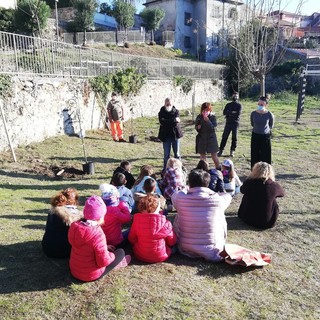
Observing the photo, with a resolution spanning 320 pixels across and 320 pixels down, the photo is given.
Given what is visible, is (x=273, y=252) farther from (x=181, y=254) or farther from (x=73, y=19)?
(x=73, y=19)

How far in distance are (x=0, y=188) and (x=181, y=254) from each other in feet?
14.3

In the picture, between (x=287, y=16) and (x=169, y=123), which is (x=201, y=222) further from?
(x=287, y=16)

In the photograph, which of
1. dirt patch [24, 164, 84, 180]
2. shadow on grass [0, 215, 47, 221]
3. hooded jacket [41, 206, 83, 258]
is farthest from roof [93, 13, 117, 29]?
hooded jacket [41, 206, 83, 258]

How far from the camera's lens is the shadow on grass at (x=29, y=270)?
3.87 m

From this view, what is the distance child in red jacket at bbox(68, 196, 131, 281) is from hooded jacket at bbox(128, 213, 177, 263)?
1.66 ft

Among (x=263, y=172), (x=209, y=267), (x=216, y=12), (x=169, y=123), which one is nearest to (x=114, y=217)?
(x=209, y=267)

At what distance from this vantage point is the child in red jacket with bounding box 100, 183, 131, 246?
4.50 m

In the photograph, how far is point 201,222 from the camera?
4359mm

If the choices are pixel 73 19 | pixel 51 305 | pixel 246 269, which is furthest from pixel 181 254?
pixel 73 19

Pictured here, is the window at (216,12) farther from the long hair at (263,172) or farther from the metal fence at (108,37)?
the long hair at (263,172)

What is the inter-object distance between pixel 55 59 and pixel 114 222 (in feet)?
31.9

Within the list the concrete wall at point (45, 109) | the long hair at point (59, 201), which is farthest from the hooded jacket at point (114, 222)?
the concrete wall at point (45, 109)

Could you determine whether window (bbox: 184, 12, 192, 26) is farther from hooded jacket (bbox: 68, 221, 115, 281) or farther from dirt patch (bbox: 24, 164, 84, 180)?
hooded jacket (bbox: 68, 221, 115, 281)

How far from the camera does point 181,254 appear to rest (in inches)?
181
